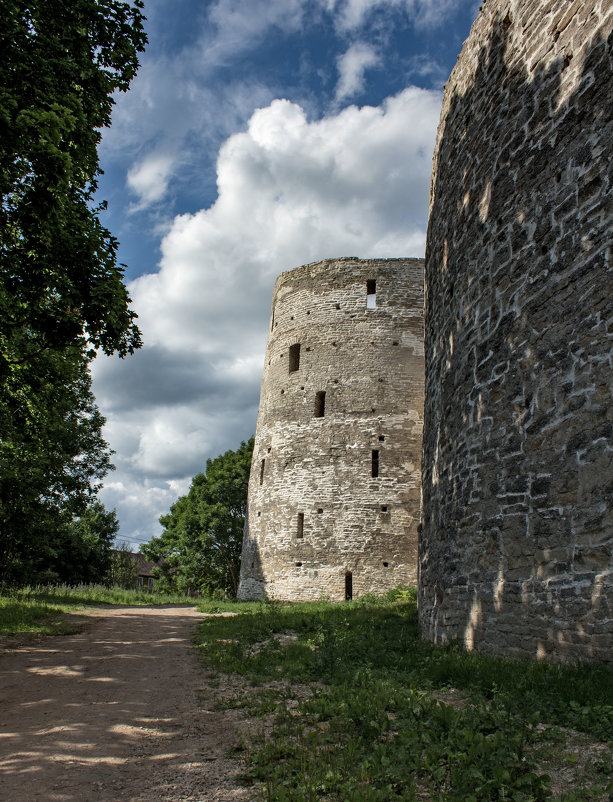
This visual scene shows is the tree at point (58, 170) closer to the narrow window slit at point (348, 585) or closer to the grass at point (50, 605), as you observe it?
the grass at point (50, 605)

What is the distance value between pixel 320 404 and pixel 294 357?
2.40 m

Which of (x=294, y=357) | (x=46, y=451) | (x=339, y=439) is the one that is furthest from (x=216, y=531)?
(x=46, y=451)

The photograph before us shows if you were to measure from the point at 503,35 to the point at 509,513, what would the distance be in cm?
658

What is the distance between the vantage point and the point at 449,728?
3.80 metres

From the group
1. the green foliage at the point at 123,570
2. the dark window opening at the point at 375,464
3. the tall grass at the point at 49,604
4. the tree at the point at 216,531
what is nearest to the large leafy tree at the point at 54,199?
the tall grass at the point at 49,604

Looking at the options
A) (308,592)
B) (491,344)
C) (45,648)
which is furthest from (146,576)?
(491,344)

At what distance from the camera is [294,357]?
69.4ft

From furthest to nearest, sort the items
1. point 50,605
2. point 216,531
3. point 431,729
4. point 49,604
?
1. point 216,531
2. point 49,604
3. point 50,605
4. point 431,729

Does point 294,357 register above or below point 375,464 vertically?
above

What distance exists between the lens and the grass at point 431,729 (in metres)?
3.10

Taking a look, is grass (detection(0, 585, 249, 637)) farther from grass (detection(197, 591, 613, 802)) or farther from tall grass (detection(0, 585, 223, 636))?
grass (detection(197, 591, 613, 802))

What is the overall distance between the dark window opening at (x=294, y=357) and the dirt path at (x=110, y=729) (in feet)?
44.7

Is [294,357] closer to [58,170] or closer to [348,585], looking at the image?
[348,585]

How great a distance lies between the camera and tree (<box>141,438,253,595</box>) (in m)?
28.9
